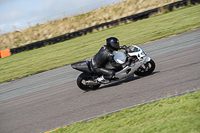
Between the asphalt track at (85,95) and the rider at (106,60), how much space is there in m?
0.43

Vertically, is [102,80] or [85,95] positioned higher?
[102,80]

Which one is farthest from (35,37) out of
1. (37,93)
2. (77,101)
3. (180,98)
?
(180,98)

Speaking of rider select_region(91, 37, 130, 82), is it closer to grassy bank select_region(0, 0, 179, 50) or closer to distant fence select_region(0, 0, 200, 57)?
distant fence select_region(0, 0, 200, 57)

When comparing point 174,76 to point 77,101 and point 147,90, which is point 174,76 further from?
Result: point 77,101

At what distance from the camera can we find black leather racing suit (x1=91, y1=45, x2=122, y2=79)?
7473 mm

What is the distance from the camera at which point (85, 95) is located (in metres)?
7.61

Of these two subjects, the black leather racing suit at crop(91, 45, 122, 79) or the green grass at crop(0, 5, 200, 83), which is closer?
the black leather racing suit at crop(91, 45, 122, 79)

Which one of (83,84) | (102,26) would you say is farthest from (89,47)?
(83,84)

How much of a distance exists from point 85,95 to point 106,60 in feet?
4.11

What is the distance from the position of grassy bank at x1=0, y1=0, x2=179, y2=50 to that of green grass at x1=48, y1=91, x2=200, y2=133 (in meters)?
31.7

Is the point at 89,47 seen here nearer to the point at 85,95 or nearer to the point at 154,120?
the point at 85,95

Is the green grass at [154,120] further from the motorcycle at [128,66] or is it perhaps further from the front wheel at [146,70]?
the front wheel at [146,70]

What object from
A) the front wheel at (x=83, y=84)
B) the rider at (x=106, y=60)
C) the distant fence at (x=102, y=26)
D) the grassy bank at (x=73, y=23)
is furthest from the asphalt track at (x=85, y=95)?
the grassy bank at (x=73, y=23)

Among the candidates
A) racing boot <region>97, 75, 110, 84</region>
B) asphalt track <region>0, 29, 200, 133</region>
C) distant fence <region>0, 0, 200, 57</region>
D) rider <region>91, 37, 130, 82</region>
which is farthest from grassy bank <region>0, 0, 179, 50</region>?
racing boot <region>97, 75, 110, 84</region>
